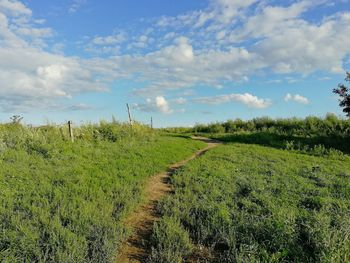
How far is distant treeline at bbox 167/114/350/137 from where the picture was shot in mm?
25822

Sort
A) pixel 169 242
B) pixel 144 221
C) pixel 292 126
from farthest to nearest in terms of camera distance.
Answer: pixel 292 126, pixel 144 221, pixel 169 242

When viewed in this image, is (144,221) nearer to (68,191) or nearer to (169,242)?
(169,242)

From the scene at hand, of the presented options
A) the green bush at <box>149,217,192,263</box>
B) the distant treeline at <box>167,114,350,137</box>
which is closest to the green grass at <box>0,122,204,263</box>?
the green bush at <box>149,217,192,263</box>

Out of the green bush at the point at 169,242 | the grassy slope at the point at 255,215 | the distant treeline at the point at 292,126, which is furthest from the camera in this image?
the distant treeline at the point at 292,126

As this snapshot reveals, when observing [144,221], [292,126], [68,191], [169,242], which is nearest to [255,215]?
[169,242]

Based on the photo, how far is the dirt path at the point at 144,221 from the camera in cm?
677

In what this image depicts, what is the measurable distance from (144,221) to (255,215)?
8.50ft

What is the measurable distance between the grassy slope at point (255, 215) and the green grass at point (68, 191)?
111cm

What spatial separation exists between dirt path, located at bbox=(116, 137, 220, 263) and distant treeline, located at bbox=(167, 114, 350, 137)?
17134mm

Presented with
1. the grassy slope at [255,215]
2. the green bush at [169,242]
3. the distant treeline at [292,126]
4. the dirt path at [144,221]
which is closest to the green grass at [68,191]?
the dirt path at [144,221]

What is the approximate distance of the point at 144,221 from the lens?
820 cm

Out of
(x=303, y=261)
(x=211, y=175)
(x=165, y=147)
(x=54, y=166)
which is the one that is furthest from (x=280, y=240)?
(x=165, y=147)

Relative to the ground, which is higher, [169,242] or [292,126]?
[292,126]

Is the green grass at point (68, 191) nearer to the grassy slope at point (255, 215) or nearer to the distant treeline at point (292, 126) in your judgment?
the grassy slope at point (255, 215)
